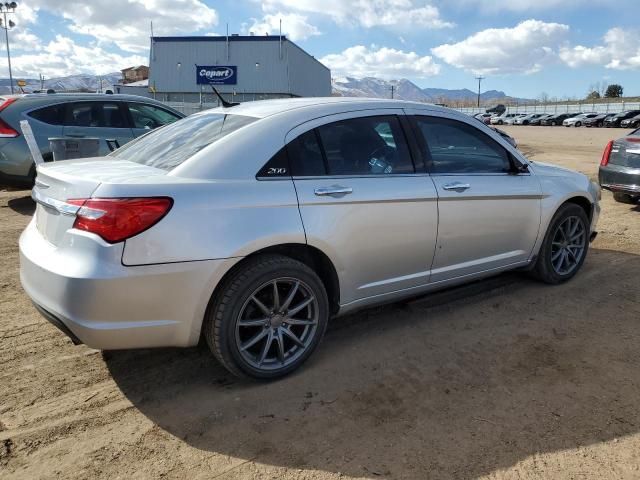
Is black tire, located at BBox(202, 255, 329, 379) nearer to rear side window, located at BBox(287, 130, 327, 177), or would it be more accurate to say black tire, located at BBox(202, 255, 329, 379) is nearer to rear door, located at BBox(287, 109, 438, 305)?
rear door, located at BBox(287, 109, 438, 305)

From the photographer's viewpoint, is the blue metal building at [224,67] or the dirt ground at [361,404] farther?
the blue metal building at [224,67]

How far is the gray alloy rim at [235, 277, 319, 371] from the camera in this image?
3059 mm

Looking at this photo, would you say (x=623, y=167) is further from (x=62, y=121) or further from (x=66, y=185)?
(x=62, y=121)

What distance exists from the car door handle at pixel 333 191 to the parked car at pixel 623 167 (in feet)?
20.9

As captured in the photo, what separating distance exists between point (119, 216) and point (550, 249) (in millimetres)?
3691

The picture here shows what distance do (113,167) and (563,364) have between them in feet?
10.1

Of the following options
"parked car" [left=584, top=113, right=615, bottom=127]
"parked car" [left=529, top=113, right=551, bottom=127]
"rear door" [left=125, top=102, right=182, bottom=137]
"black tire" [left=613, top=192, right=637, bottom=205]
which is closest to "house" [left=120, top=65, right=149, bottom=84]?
"parked car" [left=529, top=113, right=551, bottom=127]

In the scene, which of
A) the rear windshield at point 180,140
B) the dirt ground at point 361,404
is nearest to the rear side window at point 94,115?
the dirt ground at point 361,404

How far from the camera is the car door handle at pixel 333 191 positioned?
317cm

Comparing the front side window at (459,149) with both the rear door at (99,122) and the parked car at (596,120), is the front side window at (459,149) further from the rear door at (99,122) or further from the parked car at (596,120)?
the parked car at (596,120)

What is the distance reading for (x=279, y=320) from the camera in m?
3.16

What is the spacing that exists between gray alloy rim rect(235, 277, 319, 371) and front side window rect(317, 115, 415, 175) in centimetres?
79

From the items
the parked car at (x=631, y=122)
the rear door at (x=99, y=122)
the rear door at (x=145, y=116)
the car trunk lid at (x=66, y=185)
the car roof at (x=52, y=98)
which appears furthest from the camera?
the parked car at (x=631, y=122)

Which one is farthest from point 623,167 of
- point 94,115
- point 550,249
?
point 94,115
